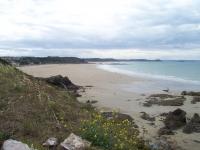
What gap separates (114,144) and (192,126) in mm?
5724

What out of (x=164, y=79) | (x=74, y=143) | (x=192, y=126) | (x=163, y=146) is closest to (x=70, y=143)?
(x=74, y=143)

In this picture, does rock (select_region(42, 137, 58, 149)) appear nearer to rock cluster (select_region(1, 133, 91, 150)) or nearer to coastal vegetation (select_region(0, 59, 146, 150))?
rock cluster (select_region(1, 133, 91, 150))

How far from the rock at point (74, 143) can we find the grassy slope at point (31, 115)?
1.82 ft

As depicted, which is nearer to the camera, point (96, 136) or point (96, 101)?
point (96, 136)

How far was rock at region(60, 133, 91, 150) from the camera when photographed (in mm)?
7273

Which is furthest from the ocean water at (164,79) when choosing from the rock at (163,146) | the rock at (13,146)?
the rock at (13,146)

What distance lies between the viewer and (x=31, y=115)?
9.00 m

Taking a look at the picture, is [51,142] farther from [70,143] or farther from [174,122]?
[174,122]

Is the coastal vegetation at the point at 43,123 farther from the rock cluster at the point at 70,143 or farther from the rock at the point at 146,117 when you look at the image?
the rock at the point at 146,117

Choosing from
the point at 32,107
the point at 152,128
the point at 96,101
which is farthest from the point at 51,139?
the point at 96,101

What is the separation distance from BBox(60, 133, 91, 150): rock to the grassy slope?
556mm

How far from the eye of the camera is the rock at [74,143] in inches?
286

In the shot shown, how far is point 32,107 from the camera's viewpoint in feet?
31.0

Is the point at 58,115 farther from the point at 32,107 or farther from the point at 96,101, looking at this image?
the point at 96,101
